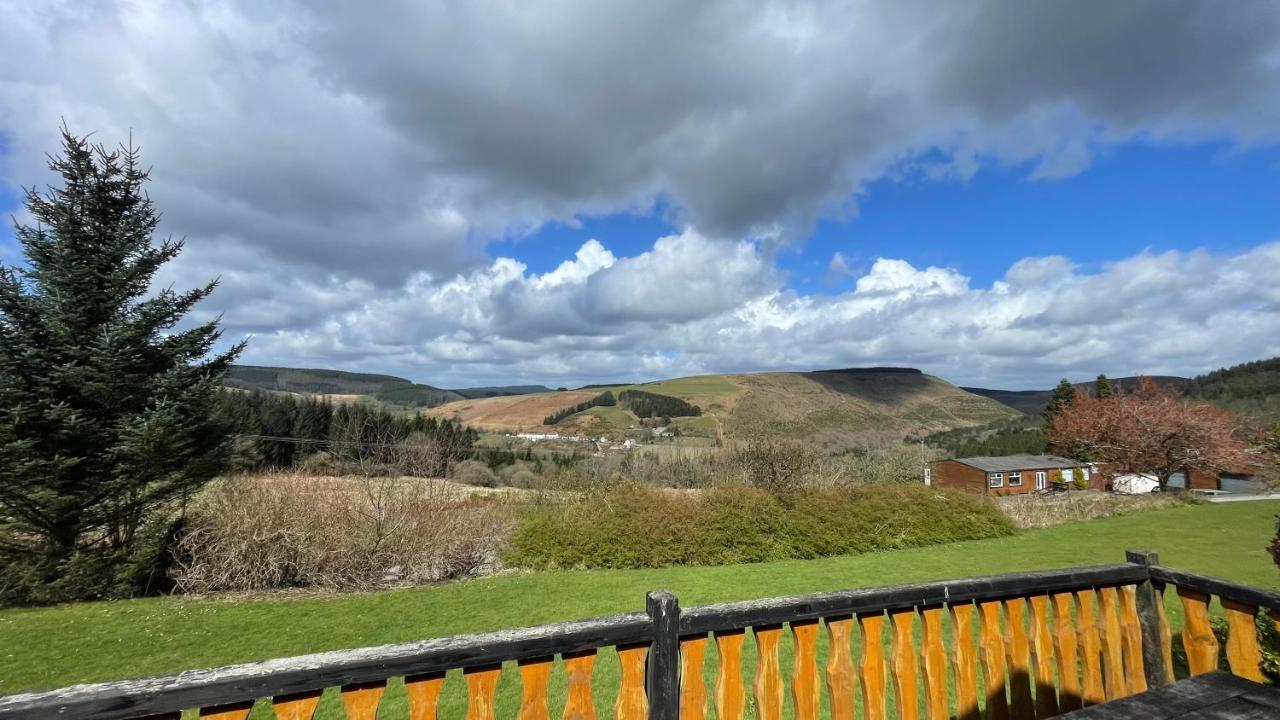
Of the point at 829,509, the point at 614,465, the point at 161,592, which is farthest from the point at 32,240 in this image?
the point at 614,465

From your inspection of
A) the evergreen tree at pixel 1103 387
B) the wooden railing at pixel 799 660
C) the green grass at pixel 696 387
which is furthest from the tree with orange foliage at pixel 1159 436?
the green grass at pixel 696 387

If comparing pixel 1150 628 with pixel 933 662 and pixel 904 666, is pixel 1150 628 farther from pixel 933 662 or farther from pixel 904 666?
pixel 904 666

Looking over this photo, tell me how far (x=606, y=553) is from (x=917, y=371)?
403 feet

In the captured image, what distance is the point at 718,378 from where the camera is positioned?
94.3 meters

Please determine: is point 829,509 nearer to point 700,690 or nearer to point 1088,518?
point 1088,518

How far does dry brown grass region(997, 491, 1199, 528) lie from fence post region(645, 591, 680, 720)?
60.5 ft

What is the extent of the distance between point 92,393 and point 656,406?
194 ft

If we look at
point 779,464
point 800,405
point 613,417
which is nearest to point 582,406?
point 613,417

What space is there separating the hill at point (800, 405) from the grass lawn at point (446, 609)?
25.1 m

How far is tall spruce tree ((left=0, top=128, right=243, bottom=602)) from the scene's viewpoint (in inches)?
320

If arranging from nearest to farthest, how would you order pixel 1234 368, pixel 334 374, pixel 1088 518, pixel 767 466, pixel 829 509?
1. pixel 829 509
2. pixel 767 466
3. pixel 1088 518
4. pixel 1234 368
5. pixel 334 374

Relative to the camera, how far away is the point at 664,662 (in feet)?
6.25

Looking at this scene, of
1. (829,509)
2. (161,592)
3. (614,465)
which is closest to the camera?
(161,592)


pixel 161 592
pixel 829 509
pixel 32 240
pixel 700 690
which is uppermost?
pixel 32 240
